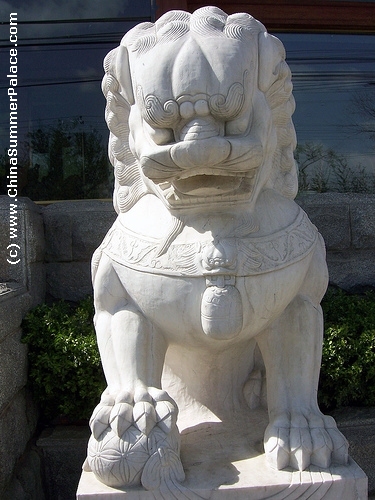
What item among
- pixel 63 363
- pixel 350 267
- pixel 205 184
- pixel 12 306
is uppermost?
pixel 205 184

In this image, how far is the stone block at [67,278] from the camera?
10.2 ft

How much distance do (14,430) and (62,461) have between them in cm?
32

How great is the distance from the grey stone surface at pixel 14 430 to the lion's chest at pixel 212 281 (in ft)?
4.16

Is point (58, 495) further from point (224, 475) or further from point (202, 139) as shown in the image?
point (202, 139)

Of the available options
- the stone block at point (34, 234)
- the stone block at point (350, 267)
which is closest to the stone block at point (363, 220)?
the stone block at point (350, 267)

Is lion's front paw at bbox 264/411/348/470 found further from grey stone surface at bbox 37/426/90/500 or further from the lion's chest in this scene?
grey stone surface at bbox 37/426/90/500

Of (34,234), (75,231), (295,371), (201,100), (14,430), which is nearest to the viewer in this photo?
(201,100)

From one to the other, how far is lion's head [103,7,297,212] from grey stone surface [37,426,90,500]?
5.49 ft

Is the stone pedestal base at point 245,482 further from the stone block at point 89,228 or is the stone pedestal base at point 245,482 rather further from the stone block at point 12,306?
the stone block at point 89,228

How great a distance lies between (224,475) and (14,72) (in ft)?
11.0

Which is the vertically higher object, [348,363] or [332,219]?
[332,219]

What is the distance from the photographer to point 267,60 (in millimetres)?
1193

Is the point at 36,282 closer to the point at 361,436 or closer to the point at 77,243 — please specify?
the point at 77,243

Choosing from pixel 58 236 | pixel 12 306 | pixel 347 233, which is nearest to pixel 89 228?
pixel 58 236
